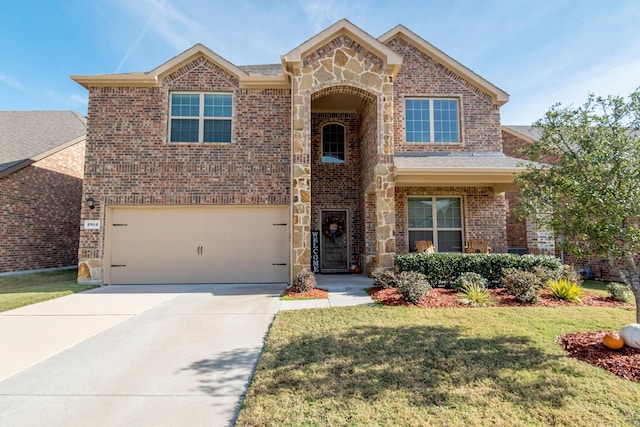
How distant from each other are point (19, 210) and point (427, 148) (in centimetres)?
1412

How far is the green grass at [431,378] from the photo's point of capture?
8.93 feet

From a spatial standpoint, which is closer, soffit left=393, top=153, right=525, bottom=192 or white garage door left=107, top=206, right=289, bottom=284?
soffit left=393, top=153, right=525, bottom=192

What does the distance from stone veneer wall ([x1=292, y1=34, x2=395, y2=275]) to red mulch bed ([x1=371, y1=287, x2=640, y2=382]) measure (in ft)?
6.66

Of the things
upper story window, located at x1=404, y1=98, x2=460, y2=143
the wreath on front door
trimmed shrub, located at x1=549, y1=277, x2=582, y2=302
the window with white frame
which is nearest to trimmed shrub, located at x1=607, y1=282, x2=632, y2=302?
trimmed shrub, located at x1=549, y1=277, x2=582, y2=302

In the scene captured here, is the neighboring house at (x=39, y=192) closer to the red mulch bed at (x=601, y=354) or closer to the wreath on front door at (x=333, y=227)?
the wreath on front door at (x=333, y=227)

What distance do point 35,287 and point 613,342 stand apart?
40.5 feet

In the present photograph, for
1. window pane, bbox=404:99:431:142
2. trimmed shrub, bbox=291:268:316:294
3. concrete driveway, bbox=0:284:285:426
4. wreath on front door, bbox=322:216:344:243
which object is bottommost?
concrete driveway, bbox=0:284:285:426

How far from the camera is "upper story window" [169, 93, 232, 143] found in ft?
33.8

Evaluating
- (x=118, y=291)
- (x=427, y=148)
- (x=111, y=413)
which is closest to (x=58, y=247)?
(x=118, y=291)

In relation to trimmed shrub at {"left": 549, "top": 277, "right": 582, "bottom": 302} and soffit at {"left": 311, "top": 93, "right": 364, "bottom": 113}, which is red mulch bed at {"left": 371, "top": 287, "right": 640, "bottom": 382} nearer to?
trimmed shrub at {"left": 549, "top": 277, "right": 582, "bottom": 302}

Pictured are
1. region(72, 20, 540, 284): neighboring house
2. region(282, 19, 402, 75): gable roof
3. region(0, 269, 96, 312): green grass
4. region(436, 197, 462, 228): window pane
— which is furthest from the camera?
region(436, 197, 462, 228): window pane

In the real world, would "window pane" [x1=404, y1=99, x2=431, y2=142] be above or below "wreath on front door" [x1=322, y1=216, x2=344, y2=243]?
above

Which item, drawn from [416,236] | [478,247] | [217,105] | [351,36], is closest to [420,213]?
[416,236]

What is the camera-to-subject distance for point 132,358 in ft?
13.5
